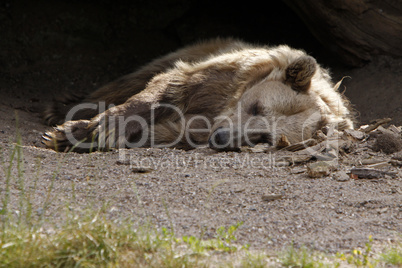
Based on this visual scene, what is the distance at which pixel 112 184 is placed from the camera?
119 inches

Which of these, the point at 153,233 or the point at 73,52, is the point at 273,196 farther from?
the point at 73,52

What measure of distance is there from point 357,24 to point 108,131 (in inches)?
117

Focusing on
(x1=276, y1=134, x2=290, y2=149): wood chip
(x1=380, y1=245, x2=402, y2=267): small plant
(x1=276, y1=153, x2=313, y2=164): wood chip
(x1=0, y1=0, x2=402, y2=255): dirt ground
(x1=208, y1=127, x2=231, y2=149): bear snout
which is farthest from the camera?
(x1=276, y1=134, x2=290, y2=149): wood chip

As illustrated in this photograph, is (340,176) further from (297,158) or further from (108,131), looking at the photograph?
(108,131)

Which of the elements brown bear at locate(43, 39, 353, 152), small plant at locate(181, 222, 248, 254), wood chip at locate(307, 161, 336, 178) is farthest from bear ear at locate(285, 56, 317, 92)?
small plant at locate(181, 222, 248, 254)

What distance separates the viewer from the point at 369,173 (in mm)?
3342

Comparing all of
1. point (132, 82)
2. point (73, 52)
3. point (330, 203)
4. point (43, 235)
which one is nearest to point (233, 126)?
point (330, 203)

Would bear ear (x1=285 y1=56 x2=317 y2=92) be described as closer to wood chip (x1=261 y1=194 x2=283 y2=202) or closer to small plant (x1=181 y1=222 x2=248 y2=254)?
wood chip (x1=261 y1=194 x2=283 y2=202)

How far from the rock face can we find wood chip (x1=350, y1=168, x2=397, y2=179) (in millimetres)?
2356

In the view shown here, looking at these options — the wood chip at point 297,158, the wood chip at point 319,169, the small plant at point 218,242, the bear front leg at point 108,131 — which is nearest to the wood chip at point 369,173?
the wood chip at point 319,169

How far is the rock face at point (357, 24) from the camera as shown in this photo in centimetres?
507

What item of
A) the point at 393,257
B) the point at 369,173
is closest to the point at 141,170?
the point at 369,173

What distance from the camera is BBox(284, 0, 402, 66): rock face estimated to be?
200 inches

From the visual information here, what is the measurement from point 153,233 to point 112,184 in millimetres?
754
